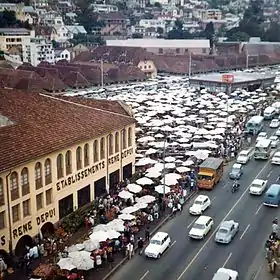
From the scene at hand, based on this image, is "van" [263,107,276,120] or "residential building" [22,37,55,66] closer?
"van" [263,107,276,120]

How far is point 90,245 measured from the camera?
29.5 m

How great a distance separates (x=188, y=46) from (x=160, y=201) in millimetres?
107141

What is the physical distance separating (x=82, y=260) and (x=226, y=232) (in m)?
9.51

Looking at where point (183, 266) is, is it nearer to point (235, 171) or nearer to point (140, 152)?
point (235, 171)

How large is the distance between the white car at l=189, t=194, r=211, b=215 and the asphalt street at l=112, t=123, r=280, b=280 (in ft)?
1.31

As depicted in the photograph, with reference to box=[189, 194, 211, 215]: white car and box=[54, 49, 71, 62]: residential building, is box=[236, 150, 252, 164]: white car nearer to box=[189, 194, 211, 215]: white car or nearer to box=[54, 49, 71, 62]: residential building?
box=[189, 194, 211, 215]: white car

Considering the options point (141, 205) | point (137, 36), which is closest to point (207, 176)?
point (141, 205)

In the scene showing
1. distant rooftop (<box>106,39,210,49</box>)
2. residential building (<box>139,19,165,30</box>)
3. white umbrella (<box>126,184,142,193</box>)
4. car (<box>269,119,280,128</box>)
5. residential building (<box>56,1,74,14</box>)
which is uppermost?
residential building (<box>56,1,74,14</box>)

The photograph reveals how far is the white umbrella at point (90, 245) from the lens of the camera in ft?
96.2

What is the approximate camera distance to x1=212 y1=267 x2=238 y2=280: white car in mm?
26403

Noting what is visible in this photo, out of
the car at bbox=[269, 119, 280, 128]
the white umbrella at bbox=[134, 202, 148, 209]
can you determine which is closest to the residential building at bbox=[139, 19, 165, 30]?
Result: the car at bbox=[269, 119, 280, 128]

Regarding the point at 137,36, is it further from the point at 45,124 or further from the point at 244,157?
the point at 45,124

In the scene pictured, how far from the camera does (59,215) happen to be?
114 feet

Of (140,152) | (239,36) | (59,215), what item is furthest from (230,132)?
(239,36)
